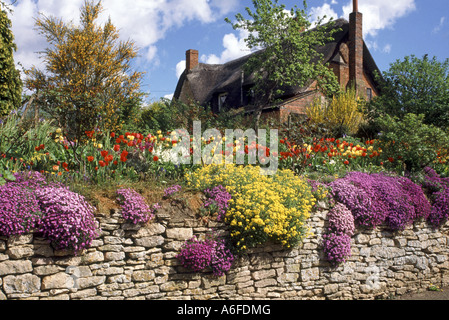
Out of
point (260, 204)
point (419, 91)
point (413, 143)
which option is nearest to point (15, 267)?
→ point (260, 204)

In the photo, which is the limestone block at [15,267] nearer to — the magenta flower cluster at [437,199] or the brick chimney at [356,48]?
the magenta flower cluster at [437,199]

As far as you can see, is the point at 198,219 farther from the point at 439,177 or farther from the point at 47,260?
the point at 439,177

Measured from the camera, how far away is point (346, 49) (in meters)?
20.7

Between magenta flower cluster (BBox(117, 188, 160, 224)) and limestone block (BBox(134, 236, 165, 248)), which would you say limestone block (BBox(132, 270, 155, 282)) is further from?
magenta flower cluster (BBox(117, 188, 160, 224))

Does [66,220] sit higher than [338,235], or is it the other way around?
[66,220]

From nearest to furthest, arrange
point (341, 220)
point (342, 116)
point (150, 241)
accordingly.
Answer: point (150, 241), point (341, 220), point (342, 116)

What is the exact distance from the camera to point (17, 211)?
4.70 metres

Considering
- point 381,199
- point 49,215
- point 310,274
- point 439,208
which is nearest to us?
point 49,215

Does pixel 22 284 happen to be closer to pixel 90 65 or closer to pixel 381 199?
pixel 381 199

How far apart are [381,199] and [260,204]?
9.04 ft

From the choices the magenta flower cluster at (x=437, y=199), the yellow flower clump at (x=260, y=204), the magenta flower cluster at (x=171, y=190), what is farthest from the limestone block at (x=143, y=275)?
the magenta flower cluster at (x=437, y=199)

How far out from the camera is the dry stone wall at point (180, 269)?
189 inches

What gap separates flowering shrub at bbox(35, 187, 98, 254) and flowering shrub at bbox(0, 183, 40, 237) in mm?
98

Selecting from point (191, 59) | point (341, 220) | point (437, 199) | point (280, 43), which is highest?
point (191, 59)
